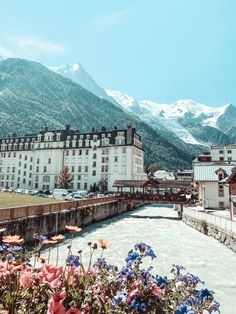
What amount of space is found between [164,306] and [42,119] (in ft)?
618

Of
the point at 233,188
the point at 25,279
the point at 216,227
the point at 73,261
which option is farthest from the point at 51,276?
the point at 233,188

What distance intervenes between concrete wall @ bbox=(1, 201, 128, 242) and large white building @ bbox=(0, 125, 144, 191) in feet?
122

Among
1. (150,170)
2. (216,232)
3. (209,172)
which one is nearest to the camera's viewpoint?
(216,232)

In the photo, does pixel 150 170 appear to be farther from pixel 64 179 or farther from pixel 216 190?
pixel 216 190

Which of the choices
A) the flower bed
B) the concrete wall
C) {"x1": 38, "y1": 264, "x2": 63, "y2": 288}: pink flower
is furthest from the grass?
{"x1": 38, "y1": 264, "x2": 63, "y2": 288}: pink flower

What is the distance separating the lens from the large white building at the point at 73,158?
260ft

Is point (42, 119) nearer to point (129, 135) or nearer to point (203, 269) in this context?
point (129, 135)

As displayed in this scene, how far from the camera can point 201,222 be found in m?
29.7

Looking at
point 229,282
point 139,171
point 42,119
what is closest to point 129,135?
point 139,171

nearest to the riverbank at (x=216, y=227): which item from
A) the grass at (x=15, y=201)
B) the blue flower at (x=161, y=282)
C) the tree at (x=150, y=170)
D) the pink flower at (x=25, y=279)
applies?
the blue flower at (x=161, y=282)

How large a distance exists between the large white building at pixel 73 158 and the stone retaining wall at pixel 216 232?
146ft

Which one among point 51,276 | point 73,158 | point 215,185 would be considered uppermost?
point 73,158

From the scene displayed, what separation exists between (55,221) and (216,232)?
568 inches

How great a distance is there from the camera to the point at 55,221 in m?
24.8
